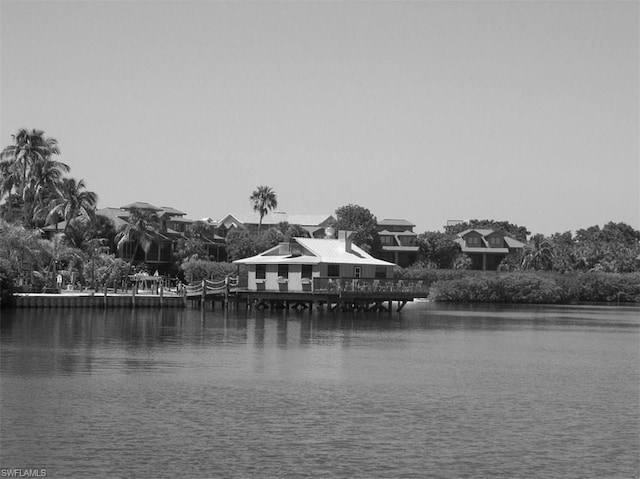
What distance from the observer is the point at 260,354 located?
4706 cm

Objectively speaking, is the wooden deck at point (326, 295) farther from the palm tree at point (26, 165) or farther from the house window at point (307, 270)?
the palm tree at point (26, 165)

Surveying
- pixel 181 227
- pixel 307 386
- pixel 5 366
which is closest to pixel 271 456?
pixel 307 386

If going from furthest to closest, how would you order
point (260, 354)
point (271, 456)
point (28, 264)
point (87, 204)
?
point (87, 204) → point (28, 264) → point (260, 354) → point (271, 456)

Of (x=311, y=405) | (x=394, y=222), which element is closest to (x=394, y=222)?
(x=394, y=222)

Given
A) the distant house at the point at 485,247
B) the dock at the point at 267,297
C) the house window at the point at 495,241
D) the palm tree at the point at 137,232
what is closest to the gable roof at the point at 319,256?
the dock at the point at 267,297

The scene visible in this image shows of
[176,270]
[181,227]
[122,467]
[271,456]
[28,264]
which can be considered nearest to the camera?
Result: [122,467]

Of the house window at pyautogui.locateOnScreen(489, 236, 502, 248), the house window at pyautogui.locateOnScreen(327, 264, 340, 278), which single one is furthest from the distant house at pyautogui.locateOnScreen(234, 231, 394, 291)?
the house window at pyautogui.locateOnScreen(489, 236, 502, 248)

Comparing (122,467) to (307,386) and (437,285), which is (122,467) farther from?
(437,285)

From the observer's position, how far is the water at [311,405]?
24.4 m

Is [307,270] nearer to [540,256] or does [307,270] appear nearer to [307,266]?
[307,266]

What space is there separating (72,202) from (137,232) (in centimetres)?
1166

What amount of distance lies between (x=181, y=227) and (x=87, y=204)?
34.9 metres

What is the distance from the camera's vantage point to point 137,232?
11050 centimetres

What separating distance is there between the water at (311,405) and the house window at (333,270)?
808 inches
